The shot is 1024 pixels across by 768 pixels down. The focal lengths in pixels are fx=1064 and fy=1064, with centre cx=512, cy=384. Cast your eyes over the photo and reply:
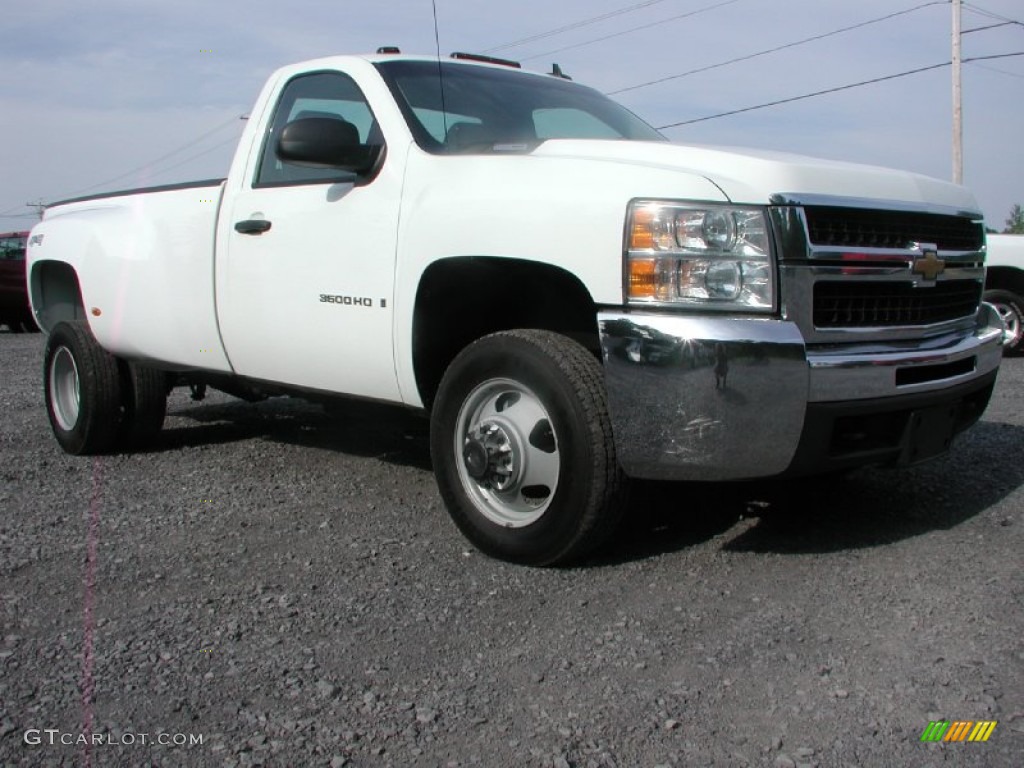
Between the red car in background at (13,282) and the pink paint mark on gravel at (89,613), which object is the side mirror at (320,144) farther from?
the red car in background at (13,282)

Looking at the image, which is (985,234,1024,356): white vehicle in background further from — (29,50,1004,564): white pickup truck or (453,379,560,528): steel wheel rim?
(453,379,560,528): steel wheel rim

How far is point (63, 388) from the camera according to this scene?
20.9 feet

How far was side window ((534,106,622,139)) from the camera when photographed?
4.85 m

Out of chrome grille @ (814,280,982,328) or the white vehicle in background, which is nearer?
chrome grille @ (814,280,982,328)

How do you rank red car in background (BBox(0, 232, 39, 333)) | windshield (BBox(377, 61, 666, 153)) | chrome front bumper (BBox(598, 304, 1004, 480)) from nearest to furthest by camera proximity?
chrome front bumper (BBox(598, 304, 1004, 480))
windshield (BBox(377, 61, 666, 153))
red car in background (BBox(0, 232, 39, 333))

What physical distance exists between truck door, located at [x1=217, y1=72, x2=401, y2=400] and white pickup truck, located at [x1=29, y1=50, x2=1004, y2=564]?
0.5 inches

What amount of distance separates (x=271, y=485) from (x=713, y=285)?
2762mm

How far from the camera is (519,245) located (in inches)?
144

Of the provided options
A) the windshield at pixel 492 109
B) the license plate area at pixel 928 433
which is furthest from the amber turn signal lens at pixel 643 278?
the license plate area at pixel 928 433

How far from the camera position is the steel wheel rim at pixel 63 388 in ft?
20.7

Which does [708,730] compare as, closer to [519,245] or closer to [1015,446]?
[519,245]

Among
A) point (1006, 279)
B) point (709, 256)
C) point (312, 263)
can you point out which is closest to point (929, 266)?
point (709, 256)

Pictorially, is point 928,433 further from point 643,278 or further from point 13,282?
point 13,282

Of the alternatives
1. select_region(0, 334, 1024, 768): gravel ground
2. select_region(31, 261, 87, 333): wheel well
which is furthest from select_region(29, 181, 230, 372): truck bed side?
select_region(0, 334, 1024, 768): gravel ground
